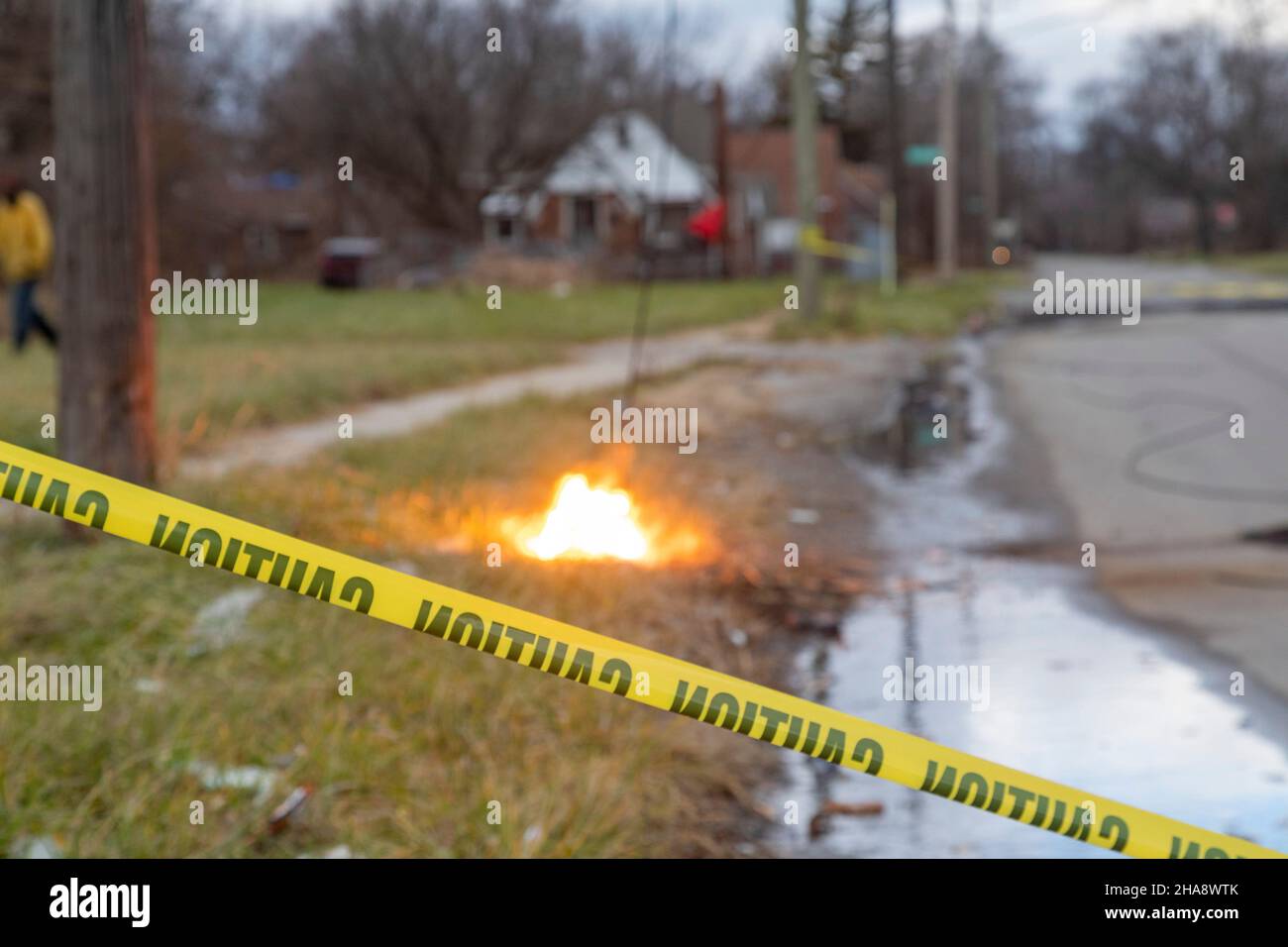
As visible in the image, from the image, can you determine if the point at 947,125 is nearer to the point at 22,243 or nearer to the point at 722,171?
the point at 722,171

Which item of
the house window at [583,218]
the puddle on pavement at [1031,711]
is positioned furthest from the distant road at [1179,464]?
the house window at [583,218]

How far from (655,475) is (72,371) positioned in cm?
346

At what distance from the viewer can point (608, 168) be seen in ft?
178

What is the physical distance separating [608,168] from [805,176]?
33840mm

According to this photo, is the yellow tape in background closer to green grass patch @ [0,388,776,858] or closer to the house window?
green grass patch @ [0,388,776,858]

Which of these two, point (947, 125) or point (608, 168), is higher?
point (608, 168)

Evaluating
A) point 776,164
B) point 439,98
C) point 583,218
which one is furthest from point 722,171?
point 776,164

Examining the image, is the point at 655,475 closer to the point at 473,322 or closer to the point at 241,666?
the point at 241,666

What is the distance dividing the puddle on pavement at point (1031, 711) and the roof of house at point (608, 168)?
47.4 meters

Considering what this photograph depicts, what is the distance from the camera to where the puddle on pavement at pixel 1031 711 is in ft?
13.9

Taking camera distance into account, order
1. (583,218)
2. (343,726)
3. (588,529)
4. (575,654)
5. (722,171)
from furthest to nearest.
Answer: (583,218) → (722,171) → (588,529) → (343,726) → (575,654)

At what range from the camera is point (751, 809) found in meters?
4.48

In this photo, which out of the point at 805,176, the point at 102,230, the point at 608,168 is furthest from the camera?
the point at 608,168

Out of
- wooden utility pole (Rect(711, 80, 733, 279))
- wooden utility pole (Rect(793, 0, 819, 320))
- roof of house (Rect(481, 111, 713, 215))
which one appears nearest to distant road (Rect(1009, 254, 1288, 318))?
wooden utility pole (Rect(793, 0, 819, 320))
